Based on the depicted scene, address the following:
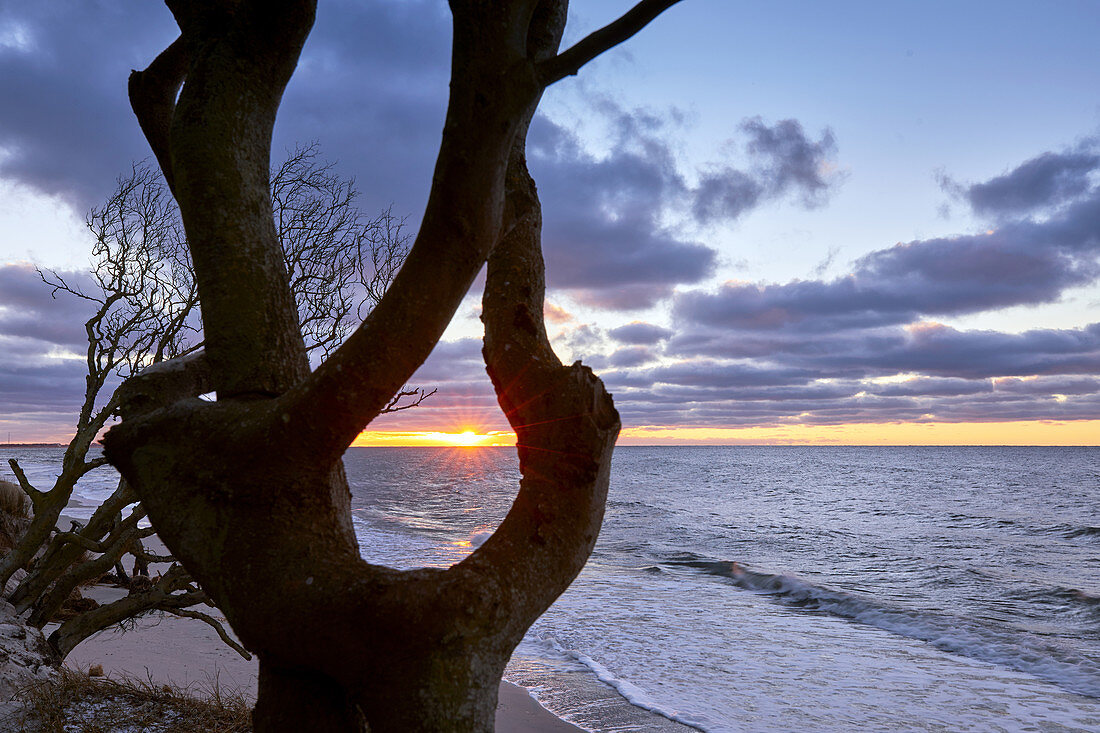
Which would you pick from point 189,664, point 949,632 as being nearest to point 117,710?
point 189,664

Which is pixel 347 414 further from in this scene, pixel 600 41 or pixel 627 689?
pixel 627 689

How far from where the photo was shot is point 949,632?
532 inches

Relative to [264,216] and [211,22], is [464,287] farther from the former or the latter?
[211,22]

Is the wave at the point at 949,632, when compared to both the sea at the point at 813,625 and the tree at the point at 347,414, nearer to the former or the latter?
the sea at the point at 813,625

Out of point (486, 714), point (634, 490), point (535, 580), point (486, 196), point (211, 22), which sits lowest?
point (634, 490)

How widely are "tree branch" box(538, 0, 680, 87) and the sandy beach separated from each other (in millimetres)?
6993

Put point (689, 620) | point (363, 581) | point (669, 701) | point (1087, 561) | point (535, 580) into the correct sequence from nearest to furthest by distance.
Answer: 1. point (363, 581)
2. point (535, 580)
3. point (669, 701)
4. point (689, 620)
5. point (1087, 561)

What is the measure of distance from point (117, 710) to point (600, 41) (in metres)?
6.01

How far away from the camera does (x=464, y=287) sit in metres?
2.61

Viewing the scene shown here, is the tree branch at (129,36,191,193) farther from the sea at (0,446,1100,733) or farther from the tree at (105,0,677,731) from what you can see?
the sea at (0,446,1100,733)

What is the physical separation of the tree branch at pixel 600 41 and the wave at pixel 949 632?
12074 mm

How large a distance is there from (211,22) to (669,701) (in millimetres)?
8553

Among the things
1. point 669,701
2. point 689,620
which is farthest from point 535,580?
point 689,620

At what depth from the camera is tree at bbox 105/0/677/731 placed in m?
2.42
